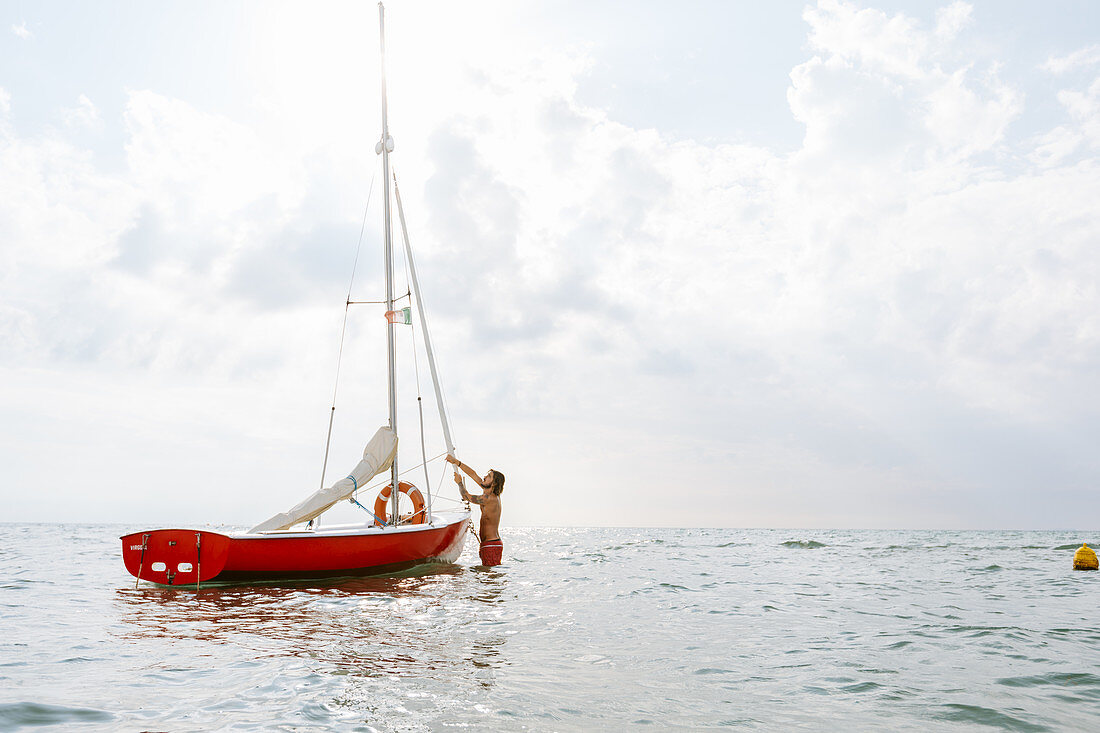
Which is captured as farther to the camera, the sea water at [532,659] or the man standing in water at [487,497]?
the man standing in water at [487,497]

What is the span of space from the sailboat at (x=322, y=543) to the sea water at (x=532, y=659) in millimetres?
448

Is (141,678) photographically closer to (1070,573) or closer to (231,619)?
(231,619)

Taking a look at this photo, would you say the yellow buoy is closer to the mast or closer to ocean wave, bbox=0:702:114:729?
the mast

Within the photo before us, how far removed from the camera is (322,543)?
13.2 m

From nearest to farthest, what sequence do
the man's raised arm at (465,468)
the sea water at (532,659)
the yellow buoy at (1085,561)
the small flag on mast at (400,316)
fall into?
the sea water at (532,659) < the man's raised arm at (465,468) < the small flag on mast at (400,316) < the yellow buoy at (1085,561)

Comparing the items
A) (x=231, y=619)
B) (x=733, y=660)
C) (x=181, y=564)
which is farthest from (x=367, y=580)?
(x=733, y=660)

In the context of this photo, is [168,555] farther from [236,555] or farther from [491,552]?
[491,552]

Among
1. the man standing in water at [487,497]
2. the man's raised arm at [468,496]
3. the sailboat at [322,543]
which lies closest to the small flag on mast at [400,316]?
the sailboat at [322,543]

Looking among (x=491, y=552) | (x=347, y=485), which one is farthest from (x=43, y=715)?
(x=491, y=552)

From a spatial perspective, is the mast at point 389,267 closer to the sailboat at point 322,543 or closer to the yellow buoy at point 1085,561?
the sailboat at point 322,543

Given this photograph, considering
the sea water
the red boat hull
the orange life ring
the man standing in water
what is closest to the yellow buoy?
the sea water

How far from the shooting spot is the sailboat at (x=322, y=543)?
12.6m

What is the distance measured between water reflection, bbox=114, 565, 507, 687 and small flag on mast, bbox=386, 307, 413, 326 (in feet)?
20.5

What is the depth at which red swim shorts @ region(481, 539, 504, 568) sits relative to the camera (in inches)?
695
